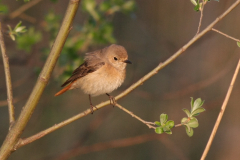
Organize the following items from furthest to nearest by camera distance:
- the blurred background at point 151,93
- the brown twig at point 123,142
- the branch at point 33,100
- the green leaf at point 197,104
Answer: the blurred background at point 151,93, the brown twig at point 123,142, the green leaf at point 197,104, the branch at point 33,100

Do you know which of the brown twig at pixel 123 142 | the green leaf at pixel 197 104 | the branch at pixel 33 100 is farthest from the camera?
the brown twig at pixel 123 142

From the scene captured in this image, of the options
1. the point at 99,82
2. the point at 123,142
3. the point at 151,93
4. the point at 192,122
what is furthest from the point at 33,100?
the point at 151,93

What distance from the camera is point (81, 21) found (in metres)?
6.63

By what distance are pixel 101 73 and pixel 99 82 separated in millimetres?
116

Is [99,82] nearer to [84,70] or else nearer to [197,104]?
[84,70]

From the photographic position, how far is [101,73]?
11.8 feet

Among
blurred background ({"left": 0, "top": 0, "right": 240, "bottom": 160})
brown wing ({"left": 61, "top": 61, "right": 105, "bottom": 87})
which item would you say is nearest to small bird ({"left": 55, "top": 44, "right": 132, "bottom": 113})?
brown wing ({"left": 61, "top": 61, "right": 105, "bottom": 87})

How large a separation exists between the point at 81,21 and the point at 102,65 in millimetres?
3166

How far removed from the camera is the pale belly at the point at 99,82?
353 cm

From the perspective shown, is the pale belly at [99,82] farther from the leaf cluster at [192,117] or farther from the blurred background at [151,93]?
the leaf cluster at [192,117]

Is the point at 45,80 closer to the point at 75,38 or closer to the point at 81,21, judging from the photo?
the point at 75,38

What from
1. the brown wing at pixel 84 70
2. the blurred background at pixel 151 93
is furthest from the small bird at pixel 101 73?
the blurred background at pixel 151 93

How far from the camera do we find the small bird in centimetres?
355

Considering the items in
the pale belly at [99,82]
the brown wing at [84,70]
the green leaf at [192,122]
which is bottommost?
the green leaf at [192,122]
